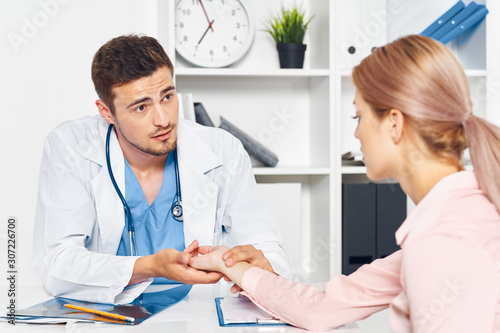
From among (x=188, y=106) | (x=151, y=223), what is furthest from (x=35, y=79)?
(x=151, y=223)

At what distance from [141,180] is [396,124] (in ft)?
3.21

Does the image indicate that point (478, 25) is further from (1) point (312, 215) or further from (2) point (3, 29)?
(2) point (3, 29)

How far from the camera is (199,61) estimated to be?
2.28 metres

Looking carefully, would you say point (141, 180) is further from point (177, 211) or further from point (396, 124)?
point (396, 124)

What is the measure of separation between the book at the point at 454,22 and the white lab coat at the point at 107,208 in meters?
1.16

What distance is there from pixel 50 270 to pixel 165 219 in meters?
0.40

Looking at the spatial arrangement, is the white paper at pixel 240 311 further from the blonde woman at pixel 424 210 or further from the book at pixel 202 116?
the book at pixel 202 116

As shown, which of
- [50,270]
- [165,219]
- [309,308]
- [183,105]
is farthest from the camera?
[183,105]

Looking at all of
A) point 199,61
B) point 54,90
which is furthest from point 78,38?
point 199,61

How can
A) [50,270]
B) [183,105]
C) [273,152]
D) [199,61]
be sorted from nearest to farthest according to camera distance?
[50,270] < [183,105] < [199,61] < [273,152]

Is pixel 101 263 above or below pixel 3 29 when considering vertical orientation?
below

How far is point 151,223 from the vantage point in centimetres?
160

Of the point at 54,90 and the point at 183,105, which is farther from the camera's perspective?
the point at 54,90

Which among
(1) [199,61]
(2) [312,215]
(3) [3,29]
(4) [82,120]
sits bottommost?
(2) [312,215]
